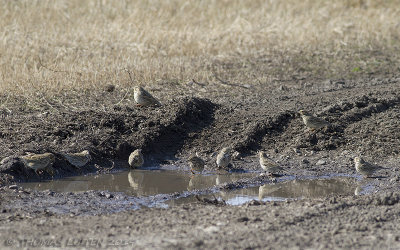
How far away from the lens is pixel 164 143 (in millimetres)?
12703

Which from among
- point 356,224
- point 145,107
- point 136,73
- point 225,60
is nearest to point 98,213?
point 356,224

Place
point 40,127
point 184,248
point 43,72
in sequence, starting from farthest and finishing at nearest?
point 43,72
point 40,127
point 184,248

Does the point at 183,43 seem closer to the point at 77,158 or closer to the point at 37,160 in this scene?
the point at 77,158

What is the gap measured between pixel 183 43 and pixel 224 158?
362 inches

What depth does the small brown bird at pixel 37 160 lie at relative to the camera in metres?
10.4

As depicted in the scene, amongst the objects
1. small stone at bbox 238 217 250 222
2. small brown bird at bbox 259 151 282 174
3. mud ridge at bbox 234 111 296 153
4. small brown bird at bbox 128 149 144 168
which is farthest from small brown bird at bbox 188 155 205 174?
small stone at bbox 238 217 250 222

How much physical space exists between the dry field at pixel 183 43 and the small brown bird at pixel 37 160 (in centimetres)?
424

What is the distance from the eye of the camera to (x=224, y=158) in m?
11.5

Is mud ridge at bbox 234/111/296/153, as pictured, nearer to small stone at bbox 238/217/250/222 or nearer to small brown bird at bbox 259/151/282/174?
small brown bird at bbox 259/151/282/174

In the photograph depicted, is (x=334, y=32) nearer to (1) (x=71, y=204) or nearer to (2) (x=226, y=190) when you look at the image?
(2) (x=226, y=190)

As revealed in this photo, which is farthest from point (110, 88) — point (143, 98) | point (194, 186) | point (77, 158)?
point (194, 186)

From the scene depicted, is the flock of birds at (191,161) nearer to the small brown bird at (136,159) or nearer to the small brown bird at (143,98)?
the small brown bird at (136,159)

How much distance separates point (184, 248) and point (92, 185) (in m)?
4.07

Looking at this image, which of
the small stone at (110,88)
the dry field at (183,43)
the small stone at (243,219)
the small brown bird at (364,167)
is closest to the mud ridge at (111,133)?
the small stone at (110,88)
